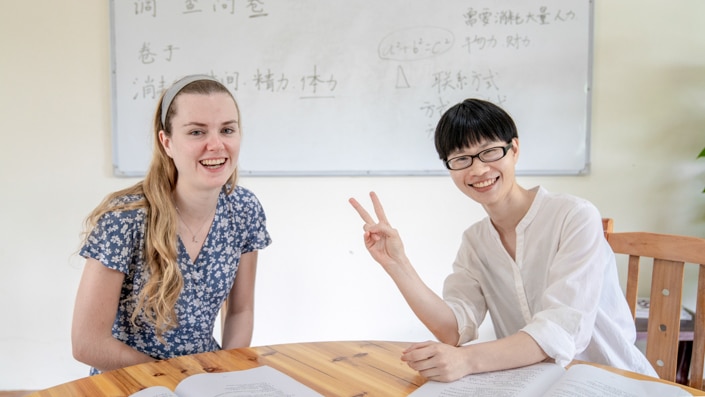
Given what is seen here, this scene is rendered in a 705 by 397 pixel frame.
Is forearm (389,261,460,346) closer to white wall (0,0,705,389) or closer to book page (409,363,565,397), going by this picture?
book page (409,363,565,397)

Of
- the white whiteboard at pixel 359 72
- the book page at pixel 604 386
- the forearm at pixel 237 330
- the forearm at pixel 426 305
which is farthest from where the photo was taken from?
the white whiteboard at pixel 359 72

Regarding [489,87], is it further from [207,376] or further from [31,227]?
[31,227]

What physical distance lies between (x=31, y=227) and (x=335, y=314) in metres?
1.43

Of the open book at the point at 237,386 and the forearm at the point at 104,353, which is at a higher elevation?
the open book at the point at 237,386

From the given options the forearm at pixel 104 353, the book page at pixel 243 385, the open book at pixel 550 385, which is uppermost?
the open book at pixel 550 385

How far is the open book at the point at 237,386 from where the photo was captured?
872mm

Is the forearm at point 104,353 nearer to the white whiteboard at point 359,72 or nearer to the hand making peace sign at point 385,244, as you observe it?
the hand making peace sign at point 385,244

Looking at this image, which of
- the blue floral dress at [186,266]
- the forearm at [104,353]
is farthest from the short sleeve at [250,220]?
the forearm at [104,353]

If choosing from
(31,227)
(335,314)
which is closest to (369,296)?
(335,314)

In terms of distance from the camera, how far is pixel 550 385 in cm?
89

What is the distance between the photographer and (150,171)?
4.45 ft

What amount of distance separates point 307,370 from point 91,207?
5.95 feet

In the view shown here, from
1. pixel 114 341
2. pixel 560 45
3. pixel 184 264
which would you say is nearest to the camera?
pixel 114 341

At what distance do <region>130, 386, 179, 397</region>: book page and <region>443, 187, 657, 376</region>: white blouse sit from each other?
24.7 inches
